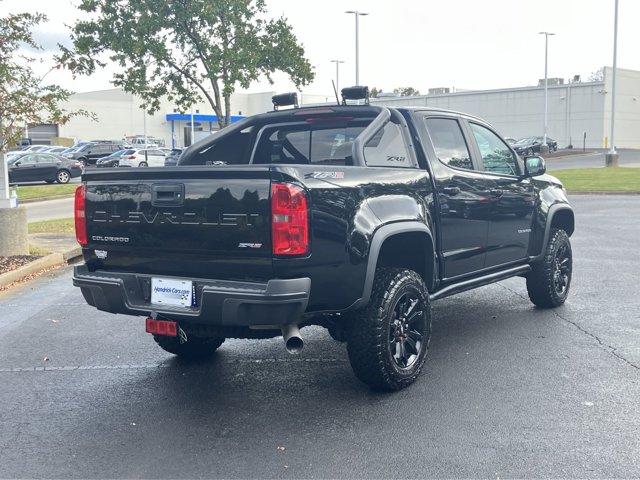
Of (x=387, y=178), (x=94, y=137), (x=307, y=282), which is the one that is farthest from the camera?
(x=94, y=137)

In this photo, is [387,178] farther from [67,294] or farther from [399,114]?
[67,294]

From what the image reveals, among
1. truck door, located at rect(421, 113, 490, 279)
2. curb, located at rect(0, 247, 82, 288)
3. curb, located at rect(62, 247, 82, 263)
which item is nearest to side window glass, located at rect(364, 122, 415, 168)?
truck door, located at rect(421, 113, 490, 279)

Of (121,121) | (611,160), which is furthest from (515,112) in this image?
(121,121)

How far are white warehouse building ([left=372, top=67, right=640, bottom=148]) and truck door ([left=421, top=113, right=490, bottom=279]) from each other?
57749 mm

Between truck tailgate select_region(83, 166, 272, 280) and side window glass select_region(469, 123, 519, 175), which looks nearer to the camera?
truck tailgate select_region(83, 166, 272, 280)

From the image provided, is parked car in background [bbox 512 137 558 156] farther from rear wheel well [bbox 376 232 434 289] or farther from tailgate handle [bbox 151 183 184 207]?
tailgate handle [bbox 151 183 184 207]

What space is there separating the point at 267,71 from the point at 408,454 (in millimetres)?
26608

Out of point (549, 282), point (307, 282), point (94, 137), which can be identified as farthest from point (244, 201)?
point (94, 137)

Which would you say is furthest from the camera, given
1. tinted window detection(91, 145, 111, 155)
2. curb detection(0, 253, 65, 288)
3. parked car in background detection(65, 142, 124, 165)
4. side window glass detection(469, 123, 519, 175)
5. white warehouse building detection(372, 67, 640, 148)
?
white warehouse building detection(372, 67, 640, 148)

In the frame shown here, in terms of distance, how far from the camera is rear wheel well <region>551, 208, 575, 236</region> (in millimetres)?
7562

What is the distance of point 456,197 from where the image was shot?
5879 millimetres

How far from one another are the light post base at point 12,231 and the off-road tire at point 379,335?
7.73 m

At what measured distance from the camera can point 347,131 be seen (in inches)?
236

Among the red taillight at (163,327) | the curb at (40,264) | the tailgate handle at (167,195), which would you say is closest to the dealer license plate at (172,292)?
the red taillight at (163,327)
